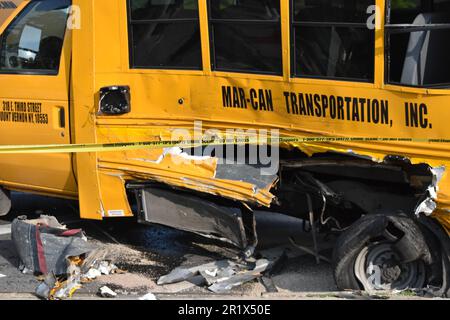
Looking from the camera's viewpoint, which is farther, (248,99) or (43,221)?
(43,221)

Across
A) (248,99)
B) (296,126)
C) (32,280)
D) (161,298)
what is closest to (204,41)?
(248,99)

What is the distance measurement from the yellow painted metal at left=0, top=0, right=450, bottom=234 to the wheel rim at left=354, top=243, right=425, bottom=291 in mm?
497

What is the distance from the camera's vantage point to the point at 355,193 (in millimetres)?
5344

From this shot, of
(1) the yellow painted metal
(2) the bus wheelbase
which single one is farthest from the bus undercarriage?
(1) the yellow painted metal

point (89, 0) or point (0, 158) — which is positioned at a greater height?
point (89, 0)

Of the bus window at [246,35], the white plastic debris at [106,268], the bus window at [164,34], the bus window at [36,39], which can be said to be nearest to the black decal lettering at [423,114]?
the bus window at [246,35]

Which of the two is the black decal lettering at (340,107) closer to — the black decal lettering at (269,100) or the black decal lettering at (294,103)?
the black decal lettering at (294,103)

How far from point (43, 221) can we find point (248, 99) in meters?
2.06

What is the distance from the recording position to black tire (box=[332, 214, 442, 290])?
4984mm

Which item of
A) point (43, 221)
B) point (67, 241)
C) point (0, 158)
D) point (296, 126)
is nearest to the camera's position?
point (296, 126)

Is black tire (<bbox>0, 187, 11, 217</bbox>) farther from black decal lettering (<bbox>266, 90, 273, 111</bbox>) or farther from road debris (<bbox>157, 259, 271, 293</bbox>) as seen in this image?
black decal lettering (<bbox>266, 90, 273, 111</bbox>)

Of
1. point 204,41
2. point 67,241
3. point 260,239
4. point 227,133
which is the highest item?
point 204,41

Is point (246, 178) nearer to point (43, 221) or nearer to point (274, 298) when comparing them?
point (274, 298)

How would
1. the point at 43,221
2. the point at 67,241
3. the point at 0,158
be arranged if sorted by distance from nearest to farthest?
the point at 67,241
the point at 43,221
the point at 0,158
